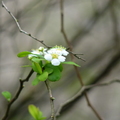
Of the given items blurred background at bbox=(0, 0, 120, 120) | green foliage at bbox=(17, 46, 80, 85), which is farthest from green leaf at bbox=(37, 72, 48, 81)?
blurred background at bbox=(0, 0, 120, 120)

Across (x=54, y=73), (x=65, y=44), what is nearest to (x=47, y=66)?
(x=54, y=73)

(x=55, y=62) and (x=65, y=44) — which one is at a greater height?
(x=65, y=44)

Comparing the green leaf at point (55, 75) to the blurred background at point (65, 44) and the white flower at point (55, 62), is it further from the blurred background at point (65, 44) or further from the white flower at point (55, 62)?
the blurred background at point (65, 44)

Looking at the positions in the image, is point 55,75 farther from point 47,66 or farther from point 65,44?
point 65,44

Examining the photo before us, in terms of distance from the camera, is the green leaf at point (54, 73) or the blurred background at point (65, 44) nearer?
the green leaf at point (54, 73)

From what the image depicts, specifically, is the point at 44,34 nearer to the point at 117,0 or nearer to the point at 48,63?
the point at 117,0

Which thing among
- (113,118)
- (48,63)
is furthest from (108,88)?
(48,63)

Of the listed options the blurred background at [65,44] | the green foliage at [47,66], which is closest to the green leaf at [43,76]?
the green foliage at [47,66]

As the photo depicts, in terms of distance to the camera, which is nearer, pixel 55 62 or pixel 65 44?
pixel 55 62

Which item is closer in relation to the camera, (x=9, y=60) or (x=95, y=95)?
(x=9, y=60)

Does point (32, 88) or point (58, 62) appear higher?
point (32, 88)

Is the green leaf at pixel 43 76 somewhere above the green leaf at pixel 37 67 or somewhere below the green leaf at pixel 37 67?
below
